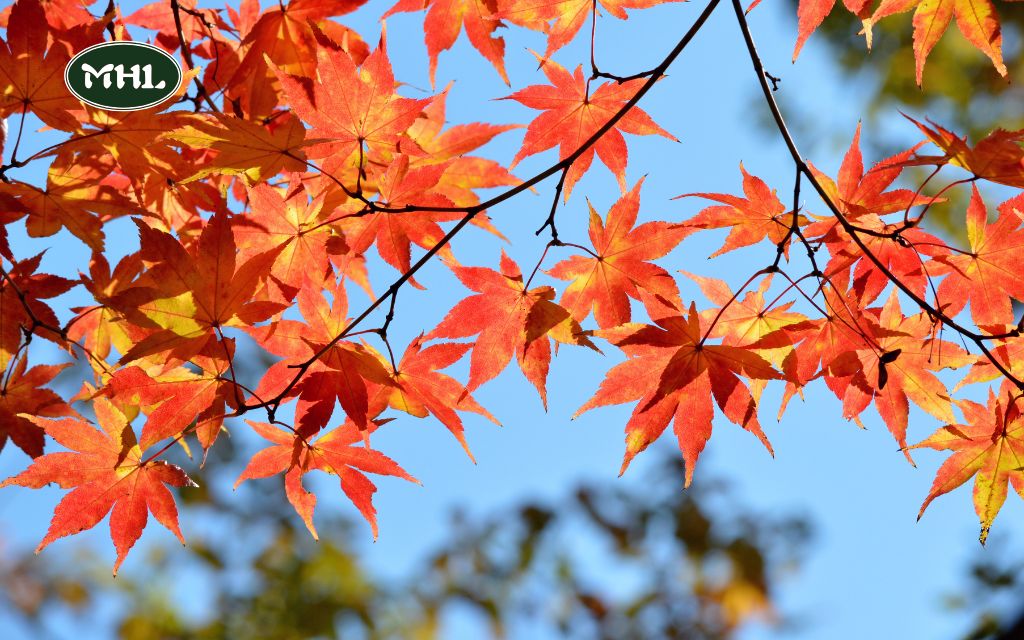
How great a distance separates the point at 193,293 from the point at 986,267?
1.06 metres

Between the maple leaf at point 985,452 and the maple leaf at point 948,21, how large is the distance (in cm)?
45

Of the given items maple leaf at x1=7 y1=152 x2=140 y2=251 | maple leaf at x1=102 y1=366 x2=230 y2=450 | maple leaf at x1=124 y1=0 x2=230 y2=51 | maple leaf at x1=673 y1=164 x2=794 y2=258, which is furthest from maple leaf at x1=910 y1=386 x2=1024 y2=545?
maple leaf at x1=124 y1=0 x2=230 y2=51

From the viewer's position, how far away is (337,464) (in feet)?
3.58

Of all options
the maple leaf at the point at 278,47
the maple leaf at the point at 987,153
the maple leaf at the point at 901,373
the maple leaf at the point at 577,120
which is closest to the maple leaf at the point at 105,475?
the maple leaf at the point at 278,47

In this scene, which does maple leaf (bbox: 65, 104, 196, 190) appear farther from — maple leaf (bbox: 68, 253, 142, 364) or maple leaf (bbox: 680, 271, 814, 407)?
maple leaf (bbox: 680, 271, 814, 407)

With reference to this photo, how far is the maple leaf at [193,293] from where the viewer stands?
36.2 inches

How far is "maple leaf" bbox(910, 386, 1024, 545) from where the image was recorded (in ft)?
3.34

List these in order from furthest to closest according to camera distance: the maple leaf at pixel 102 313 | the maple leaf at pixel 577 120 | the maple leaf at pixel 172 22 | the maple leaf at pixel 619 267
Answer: the maple leaf at pixel 172 22 < the maple leaf at pixel 102 313 < the maple leaf at pixel 577 120 < the maple leaf at pixel 619 267

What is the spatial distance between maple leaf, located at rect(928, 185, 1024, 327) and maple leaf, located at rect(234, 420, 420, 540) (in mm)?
819

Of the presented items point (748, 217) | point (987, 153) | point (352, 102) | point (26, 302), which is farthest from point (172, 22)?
point (987, 153)

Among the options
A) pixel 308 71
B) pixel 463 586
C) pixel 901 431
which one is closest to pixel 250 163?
pixel 308 71

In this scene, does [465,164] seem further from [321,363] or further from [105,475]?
[105,475]

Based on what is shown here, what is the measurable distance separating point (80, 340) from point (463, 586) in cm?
375

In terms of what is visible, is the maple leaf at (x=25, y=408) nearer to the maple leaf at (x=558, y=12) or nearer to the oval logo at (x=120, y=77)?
the oval logo at (x=120, y=77)
